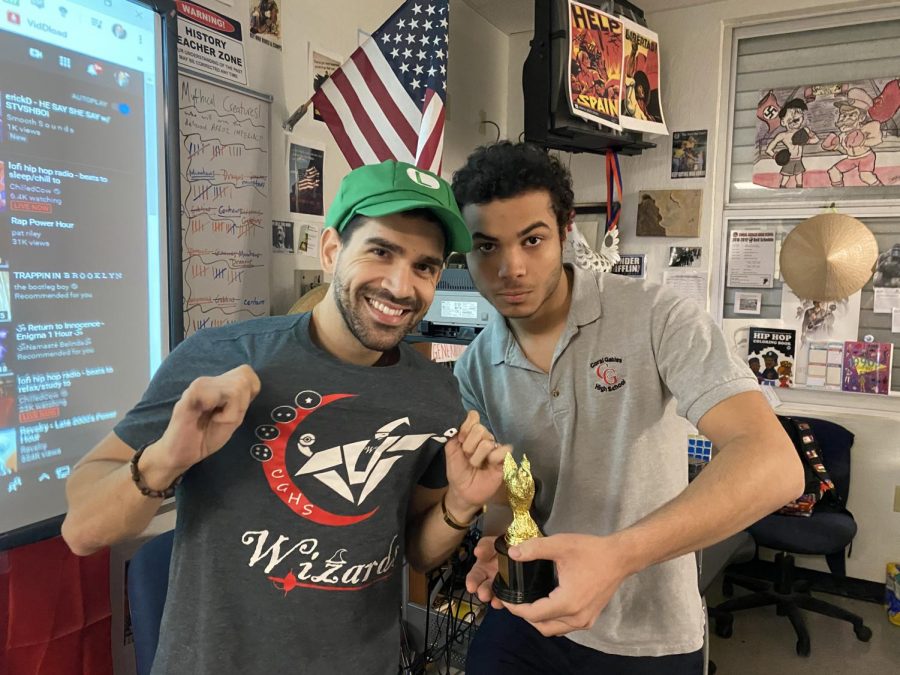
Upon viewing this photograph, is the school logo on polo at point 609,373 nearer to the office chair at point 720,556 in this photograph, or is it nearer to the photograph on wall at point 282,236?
the photograph on wall at point 282,236

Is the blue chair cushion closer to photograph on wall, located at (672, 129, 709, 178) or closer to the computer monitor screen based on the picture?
photograph on wall, located at (672, 129, 709, 178)

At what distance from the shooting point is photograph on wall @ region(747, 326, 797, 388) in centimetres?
314

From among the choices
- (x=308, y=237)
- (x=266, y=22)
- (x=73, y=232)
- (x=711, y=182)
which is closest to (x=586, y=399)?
(x=73, y=232)

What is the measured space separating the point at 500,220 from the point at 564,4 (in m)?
1.73

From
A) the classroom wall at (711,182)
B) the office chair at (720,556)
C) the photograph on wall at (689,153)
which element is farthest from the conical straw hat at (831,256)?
the office chair at (720,556)

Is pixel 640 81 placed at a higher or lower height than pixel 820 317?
higher

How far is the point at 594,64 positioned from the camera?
2676 mm

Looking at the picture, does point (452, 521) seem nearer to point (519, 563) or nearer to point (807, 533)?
point (519, 563)

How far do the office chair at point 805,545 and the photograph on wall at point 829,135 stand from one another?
1219 mm

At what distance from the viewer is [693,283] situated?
325cm

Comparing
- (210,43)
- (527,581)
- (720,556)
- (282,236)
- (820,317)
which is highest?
(210,43)

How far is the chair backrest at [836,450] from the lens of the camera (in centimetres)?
297

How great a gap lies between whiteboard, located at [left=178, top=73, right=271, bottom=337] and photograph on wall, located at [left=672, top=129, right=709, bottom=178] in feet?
7.25

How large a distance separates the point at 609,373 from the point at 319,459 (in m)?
0.65
